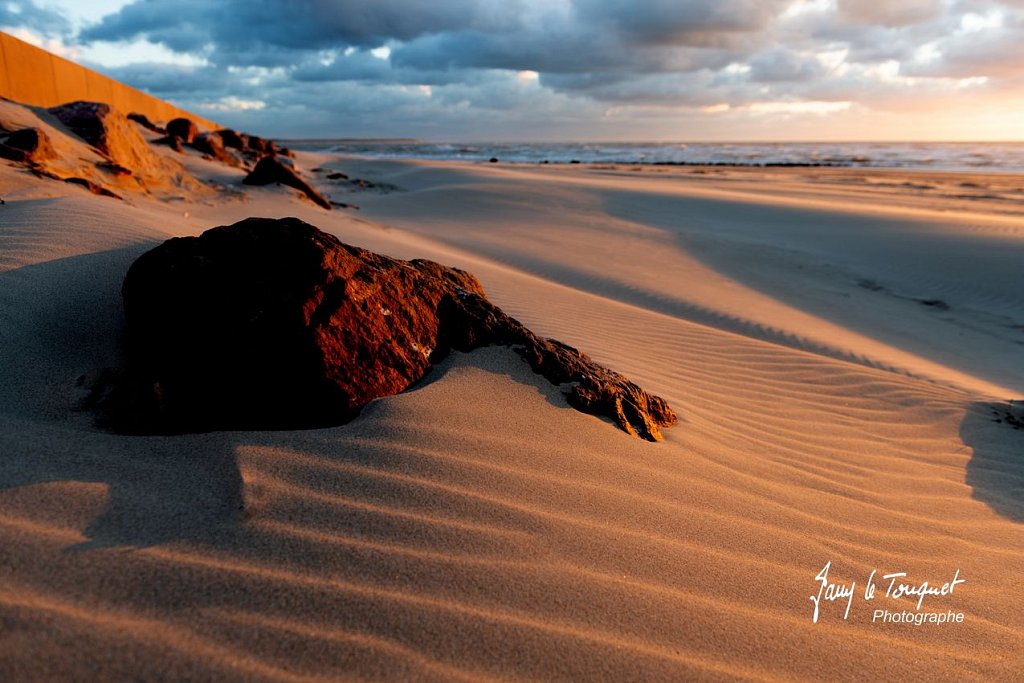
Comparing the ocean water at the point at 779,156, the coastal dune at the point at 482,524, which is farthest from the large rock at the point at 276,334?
the ocean water at the point at 779,156

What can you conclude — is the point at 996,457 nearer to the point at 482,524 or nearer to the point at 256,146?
the point at 482,524

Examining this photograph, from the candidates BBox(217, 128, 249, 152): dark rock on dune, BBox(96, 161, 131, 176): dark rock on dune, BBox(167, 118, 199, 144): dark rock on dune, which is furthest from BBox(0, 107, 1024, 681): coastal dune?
BBox(217, 128, 249, 152): dark rock on dune

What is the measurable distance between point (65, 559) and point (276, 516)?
47 centimetres

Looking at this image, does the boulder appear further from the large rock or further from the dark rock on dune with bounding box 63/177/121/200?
the large rock

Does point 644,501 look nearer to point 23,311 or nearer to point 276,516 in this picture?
point 276,516

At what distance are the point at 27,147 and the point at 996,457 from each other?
28.7 ft

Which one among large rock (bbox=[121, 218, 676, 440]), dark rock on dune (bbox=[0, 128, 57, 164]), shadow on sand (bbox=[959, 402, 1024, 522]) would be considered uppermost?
dark rock on dune (bbox=[0, 128, 57, 164])

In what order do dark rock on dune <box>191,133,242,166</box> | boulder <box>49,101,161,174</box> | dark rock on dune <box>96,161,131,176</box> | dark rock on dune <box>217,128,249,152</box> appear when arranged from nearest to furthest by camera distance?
dark rock on dune <box>96,161,131,176</box>
boulder <box>49,101,161,174</box>
dark rock on dune <box>191,133,242,166</box>
dark rock on dune <box>217,128,249,152</box>

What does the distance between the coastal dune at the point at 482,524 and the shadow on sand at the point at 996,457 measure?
0.02 metres

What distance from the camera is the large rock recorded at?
2.21 meters

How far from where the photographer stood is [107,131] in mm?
8219

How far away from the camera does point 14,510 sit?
156 centimetres

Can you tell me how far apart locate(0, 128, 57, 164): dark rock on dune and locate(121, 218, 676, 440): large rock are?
198 inches

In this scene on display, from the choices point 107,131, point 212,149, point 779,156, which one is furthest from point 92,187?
point 779,156
